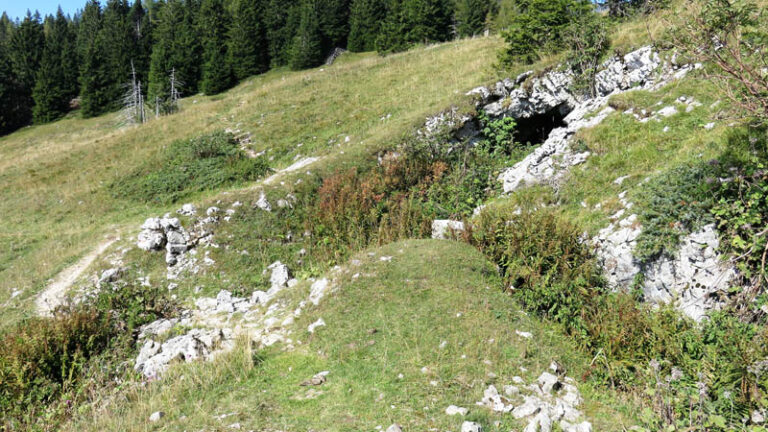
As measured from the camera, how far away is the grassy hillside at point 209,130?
15.9m

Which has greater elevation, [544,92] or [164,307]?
[544,92]

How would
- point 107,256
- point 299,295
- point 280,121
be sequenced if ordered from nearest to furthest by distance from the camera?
point 299,295, point 107,256, point 280,121

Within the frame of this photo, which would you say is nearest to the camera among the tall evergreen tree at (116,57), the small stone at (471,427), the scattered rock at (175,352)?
the small stone at (471,427)

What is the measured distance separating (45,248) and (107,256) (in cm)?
461

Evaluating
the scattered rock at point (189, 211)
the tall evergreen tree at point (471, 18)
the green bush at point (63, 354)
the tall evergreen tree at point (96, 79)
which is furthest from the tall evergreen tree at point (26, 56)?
the green bush at point (63, 354)

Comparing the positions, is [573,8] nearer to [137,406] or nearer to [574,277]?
[574,277]

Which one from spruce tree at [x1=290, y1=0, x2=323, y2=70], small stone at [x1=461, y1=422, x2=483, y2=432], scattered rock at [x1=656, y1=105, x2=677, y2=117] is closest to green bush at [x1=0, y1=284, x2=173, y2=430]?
small stone at [x1=461, y1=422, x2=483, y2=432]

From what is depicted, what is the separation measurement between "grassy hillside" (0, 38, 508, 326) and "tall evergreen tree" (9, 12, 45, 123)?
48.8 meters

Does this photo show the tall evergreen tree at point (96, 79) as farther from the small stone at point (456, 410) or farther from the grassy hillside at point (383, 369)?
the small stone at point (456, 410)

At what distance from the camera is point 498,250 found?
902 cm

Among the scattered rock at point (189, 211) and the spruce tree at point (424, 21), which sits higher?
the spruce tree at point (424, 21)

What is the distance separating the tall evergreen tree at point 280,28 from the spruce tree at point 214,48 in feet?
22.5

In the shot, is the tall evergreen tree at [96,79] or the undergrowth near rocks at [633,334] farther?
the tall evergreen tree at [96,79]

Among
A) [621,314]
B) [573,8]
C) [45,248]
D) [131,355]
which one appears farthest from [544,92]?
[45,248]
